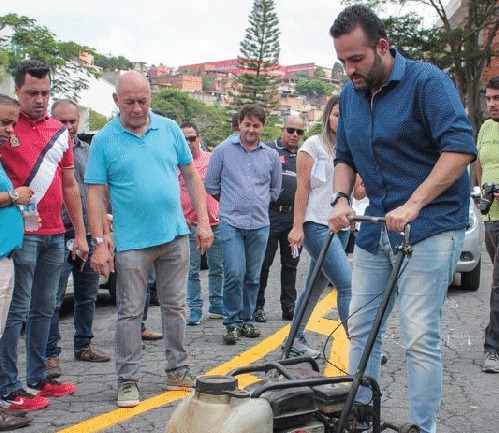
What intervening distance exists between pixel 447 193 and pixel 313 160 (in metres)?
2.75

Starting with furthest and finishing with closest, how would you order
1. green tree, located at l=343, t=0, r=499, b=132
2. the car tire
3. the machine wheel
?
green tree, located at l=343, t=0, r=499, b=132, the car tire, the machine wheel

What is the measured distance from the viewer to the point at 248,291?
7.98 metres

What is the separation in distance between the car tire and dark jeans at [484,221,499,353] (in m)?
3.48

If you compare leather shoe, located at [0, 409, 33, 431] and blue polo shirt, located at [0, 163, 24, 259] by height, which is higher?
blue polo shirt, located at [0, 163, 24, 259]

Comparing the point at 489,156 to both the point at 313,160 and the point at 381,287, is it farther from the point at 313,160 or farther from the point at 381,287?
the point at 381,287

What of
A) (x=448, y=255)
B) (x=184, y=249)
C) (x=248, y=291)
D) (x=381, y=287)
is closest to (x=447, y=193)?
(x=448, y=255)

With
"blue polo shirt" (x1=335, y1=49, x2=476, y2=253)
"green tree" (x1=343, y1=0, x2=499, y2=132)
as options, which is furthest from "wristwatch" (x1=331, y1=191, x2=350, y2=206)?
"green tree" (x1=343, y1=0, x2=499, y2=132)

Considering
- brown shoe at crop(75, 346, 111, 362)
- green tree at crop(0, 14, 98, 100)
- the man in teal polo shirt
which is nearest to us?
the man in teal polo shirt

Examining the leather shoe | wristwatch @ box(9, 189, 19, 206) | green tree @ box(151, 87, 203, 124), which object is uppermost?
green tree @ box(151, 87, 203, 124)

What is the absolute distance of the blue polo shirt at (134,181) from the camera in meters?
5.70

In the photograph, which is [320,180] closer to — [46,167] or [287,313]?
[287,313]

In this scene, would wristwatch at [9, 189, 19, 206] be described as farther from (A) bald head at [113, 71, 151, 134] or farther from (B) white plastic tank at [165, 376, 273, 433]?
(B) white plastic tank at [165, 376, 273, 433]

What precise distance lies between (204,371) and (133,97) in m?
2.09

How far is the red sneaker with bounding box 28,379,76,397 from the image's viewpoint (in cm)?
577
